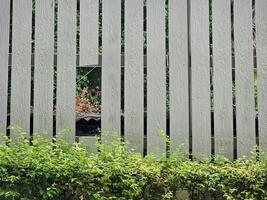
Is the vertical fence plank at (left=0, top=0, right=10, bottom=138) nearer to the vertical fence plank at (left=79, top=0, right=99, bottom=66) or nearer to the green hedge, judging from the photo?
the green hedge

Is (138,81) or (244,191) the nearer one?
(244,191)

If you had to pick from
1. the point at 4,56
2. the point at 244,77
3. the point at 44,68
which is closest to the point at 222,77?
the point at 244,77

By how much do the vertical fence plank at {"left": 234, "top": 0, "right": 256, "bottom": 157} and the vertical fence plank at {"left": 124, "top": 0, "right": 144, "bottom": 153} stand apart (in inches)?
33.5

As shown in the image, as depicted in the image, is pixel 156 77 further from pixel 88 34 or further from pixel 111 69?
pixel 88 34

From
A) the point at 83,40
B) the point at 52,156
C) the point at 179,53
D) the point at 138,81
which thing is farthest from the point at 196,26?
the point at 52,156

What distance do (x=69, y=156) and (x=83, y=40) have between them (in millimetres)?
1188

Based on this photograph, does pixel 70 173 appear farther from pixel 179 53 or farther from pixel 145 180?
pixel 179 53

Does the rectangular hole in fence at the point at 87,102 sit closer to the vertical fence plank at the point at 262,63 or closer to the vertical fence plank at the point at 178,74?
the vertical fence plank at the point at 178,74

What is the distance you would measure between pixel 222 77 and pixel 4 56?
194 cm

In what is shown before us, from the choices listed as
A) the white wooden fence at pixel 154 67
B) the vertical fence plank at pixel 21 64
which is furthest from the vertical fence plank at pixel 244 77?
the vertical fence plank at pixel 21 64

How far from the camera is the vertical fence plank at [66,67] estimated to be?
179 inches

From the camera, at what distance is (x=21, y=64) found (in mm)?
4621

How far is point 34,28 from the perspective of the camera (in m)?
4.78

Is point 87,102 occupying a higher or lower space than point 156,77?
lower
